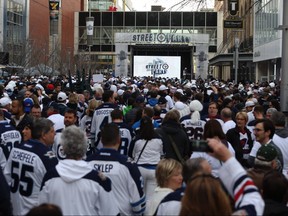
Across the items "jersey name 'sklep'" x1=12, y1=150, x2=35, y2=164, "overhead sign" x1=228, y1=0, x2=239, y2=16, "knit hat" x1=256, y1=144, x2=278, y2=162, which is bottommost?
"jersey name 'sklep'" x1=12, y1=150, x2=35, y2=164

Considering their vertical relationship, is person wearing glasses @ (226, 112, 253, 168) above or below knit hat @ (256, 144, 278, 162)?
below

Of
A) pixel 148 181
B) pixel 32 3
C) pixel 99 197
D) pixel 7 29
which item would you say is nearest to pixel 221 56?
pixel 7 29

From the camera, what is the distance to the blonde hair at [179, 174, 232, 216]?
3834 millimetres

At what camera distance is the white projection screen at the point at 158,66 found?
5406cm

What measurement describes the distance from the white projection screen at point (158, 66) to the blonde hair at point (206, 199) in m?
50.0

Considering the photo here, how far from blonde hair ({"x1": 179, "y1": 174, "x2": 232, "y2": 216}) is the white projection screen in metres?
50.0

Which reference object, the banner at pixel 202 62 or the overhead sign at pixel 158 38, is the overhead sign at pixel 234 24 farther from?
the overhead sign at pixel 158 38

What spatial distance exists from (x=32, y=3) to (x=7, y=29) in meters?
14.6

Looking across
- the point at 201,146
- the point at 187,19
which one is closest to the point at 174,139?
the point at 201,146

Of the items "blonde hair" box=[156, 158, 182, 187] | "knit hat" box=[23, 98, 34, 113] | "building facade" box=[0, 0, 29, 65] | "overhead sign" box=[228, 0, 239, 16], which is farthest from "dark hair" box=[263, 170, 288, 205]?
"building facade" box=[0, 0, 29, 65]

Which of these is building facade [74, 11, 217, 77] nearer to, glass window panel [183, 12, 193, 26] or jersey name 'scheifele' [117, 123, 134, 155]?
glass window panel [183, 12, 193, 26]

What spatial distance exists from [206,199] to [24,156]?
315cm

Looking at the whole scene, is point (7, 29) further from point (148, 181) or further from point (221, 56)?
point (148, 181)

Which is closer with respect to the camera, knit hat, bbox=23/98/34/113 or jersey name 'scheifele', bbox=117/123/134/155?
jersey name 'scheifele', bbox=117/123/134/155
